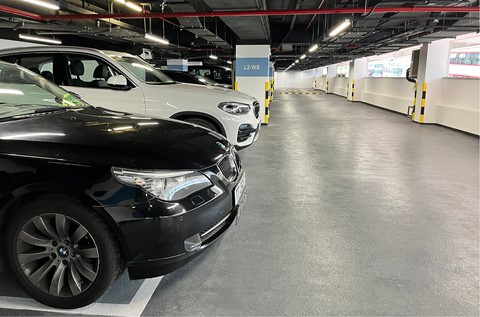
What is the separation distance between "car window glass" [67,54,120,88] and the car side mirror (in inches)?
6.8

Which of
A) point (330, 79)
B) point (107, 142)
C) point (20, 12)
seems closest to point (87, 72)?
point (107, 142)

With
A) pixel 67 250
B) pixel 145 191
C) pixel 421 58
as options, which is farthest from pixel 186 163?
pixel 421 58

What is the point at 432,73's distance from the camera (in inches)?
460

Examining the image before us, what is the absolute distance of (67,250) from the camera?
218 cm

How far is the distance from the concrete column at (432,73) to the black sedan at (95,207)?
11.4 meters

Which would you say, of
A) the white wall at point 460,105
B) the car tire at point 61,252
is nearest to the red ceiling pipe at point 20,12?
the car tire at point 61,252

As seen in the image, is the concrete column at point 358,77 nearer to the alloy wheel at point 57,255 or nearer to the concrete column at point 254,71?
the concrete column at point 254,71

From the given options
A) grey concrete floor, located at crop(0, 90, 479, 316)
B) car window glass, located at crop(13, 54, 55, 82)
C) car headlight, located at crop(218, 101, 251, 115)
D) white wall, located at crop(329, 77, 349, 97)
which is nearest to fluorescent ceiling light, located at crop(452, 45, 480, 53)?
white wall, located at crop(329, 77, 349, 97)

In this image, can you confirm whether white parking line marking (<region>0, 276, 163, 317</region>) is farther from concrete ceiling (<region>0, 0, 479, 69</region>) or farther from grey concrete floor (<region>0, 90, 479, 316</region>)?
concrete ceiling (<region>0, 0, 479, 69</region>)

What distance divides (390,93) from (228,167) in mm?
15961

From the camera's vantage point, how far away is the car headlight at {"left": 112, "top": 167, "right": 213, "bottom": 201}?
2.07 meters

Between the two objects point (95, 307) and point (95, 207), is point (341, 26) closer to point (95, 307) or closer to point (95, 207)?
point (95, 207)

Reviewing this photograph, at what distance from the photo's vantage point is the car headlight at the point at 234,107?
205 inches

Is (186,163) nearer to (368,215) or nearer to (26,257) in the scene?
(26,257)
